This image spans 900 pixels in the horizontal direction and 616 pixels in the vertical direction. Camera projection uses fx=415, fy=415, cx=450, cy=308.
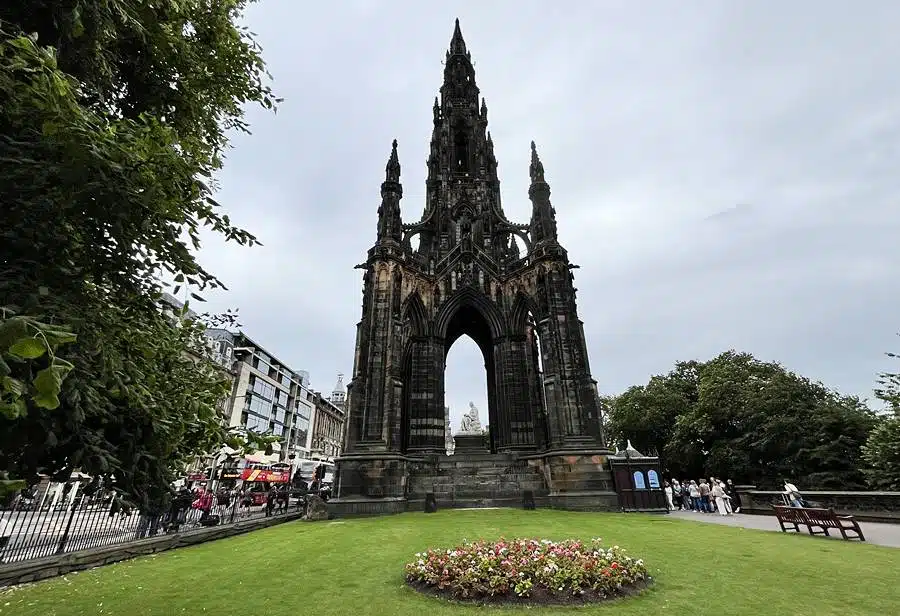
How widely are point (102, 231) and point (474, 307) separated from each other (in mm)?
22592

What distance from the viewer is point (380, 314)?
70.6 feet

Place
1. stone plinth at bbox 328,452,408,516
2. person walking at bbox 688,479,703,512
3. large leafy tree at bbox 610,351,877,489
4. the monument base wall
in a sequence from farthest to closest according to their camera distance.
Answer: large leafy tree at bbox 610,351,877,489
person walking at bbox 688,479,703,512
the monument base wall
stone plinth at bbox 328,452,408,516

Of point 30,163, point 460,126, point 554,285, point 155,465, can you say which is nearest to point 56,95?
point 30,163

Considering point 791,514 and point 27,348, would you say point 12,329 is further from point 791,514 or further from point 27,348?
point 791,514

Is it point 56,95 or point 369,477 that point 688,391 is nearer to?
point 369,477

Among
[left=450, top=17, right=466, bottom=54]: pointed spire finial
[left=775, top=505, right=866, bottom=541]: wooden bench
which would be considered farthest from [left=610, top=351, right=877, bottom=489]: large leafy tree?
[left=450, top=17, right=466, bottom=54]: pointed spire finial

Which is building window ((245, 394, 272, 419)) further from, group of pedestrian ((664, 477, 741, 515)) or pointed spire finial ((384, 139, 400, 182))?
group of pedestrian ((664, 477, 741, 515))

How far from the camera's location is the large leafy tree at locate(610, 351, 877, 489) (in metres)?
26.4

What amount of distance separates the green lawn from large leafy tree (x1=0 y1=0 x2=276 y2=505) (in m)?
3.06

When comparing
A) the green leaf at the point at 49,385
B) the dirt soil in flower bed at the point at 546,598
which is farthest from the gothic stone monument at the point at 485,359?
the green leaf at the point at 49,385

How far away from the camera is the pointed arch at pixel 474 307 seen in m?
24.7

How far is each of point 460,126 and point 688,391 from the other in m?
36.7

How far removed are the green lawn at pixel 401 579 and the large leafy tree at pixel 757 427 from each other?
881 inches

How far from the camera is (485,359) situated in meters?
30.1
